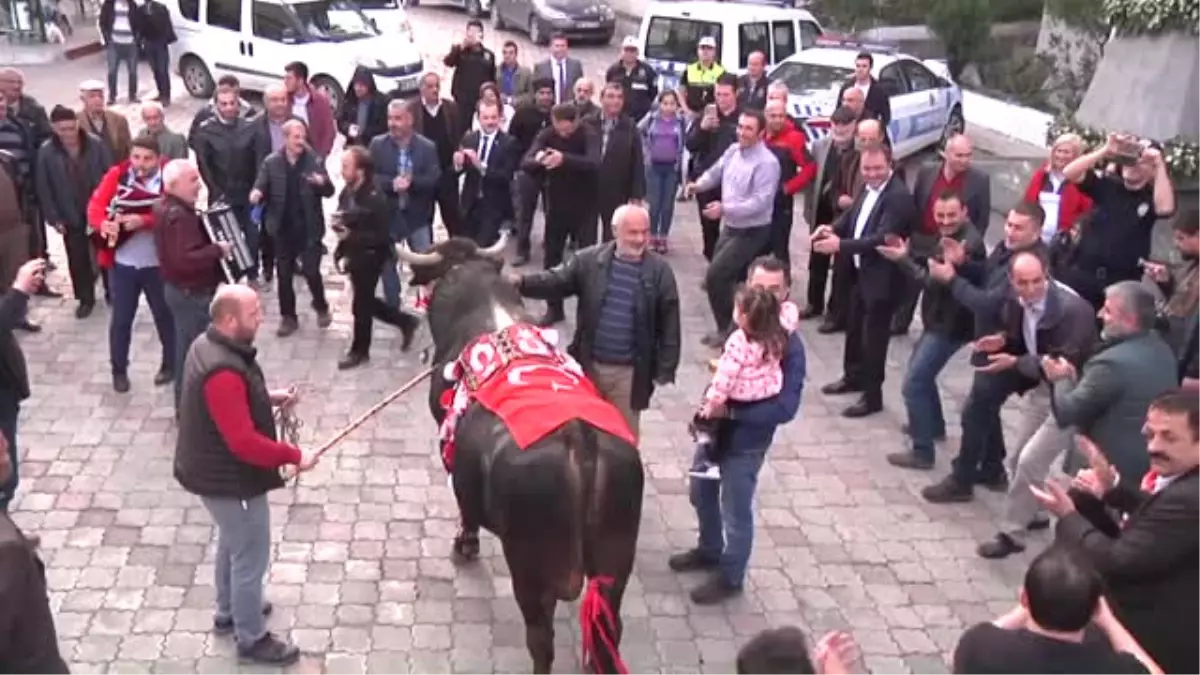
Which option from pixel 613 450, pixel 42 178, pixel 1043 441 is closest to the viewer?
pixel 613 450

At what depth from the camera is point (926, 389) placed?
26.5ft

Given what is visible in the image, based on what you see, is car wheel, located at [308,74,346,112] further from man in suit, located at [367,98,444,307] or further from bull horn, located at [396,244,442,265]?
bull horn, located at [396,244,442,265]

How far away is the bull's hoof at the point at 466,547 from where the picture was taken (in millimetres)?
6996

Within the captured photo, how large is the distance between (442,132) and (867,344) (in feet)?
15.2

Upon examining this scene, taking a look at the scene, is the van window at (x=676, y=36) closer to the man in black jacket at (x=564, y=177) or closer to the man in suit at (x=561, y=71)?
the man in suit at (x=561, y=71)

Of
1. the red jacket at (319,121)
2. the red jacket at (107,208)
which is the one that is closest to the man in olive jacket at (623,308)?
the red jacket at (107,208)

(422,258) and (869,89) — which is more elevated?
(869,89)

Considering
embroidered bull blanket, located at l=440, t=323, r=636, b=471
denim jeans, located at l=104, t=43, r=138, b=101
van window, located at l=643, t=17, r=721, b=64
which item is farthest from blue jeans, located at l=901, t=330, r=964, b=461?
denim jeans, located at l=104, t=43, r=138, b=101

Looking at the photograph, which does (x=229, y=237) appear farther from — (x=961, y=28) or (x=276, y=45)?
(x=961, y=28)

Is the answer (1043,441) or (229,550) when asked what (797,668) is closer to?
(229,550)

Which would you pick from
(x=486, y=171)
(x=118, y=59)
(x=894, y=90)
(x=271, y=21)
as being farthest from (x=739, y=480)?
(x=118, y=59)

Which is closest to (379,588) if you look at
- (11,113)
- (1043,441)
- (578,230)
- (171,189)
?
(171,189)

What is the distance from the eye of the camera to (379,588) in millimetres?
6797

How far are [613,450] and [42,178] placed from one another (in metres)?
6.44
